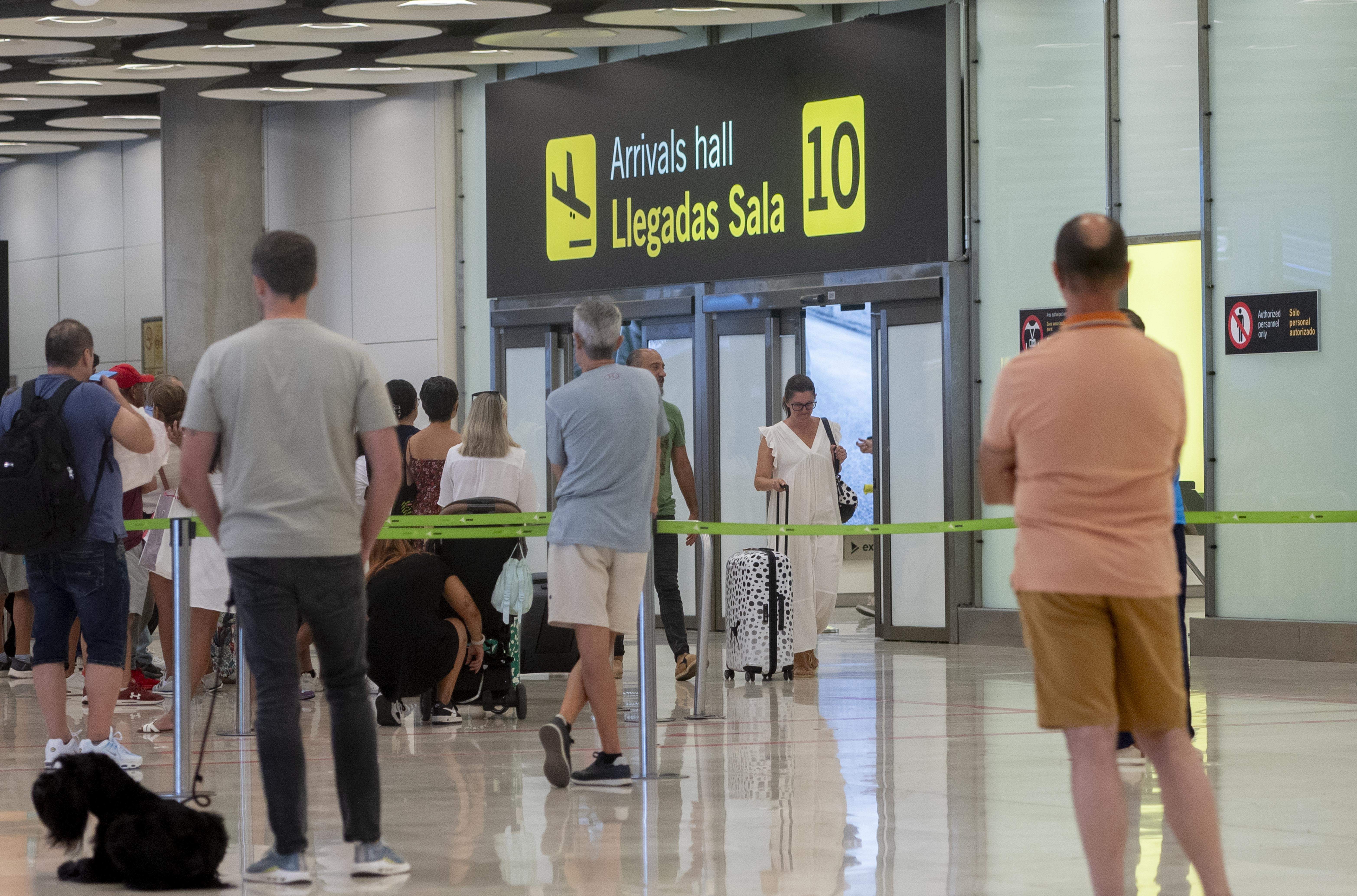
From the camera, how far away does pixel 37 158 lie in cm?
2134

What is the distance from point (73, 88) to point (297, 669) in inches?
515

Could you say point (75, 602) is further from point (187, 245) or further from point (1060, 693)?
point (187, 245)

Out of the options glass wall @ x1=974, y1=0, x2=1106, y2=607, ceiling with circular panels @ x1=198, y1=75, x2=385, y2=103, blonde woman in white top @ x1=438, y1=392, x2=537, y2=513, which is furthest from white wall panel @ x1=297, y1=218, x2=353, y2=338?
blonde woman in white top @ x1=438, y1=392, x2=537, y2=513

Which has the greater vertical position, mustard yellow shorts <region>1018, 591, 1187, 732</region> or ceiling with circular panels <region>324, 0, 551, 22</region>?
ceiling with circular panels <region>324, 0, 551, 22</region>

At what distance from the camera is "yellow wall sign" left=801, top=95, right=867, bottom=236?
13.5 meters

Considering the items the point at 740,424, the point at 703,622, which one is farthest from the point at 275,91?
the point at 703,622

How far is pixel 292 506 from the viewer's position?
15.1ft

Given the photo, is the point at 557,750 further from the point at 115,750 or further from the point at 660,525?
the point at 660,525

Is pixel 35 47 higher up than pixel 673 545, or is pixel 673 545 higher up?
pixel 35 47

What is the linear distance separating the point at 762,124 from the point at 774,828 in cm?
936

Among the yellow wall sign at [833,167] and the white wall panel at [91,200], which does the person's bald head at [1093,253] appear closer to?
the yellow wall sign at [833,167]

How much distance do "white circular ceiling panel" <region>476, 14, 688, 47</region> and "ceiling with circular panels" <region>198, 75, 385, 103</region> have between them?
2.48 m

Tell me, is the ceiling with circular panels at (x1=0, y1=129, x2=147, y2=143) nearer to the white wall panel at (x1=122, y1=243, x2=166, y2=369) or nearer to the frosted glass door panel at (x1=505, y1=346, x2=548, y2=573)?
the white wall panel at (x1=122, y1=243, x2=166, y2=369)

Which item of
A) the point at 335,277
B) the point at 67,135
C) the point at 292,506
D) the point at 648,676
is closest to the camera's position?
the point at 292,506
